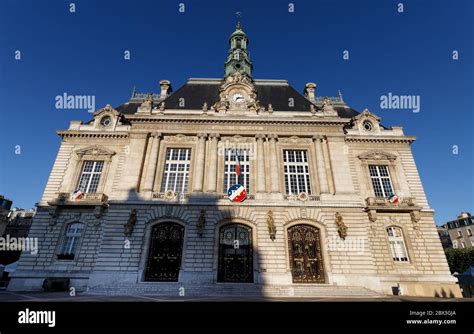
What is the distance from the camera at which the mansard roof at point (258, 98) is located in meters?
25.8

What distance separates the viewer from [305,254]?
18.4 meters

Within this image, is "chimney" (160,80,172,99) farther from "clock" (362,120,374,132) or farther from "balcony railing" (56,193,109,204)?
"clock" (362,120,374,132)

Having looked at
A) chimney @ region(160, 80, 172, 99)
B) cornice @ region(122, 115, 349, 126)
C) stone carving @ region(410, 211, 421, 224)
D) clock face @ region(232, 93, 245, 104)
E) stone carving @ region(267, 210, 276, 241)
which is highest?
chimney @ region(160, 80, 172, 99)

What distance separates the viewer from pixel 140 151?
845 inches

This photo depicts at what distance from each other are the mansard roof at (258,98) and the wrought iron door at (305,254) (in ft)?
39.9

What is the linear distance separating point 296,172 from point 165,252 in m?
12.2

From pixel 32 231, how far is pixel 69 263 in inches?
157

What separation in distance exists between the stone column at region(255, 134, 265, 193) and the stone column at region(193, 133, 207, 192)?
462 centimetres

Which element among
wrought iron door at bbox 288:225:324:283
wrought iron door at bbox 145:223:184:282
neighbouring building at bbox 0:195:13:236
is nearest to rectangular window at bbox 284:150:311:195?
wrought iron door at bbox 288:225:324:283

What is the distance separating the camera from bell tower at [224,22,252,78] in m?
29.7
